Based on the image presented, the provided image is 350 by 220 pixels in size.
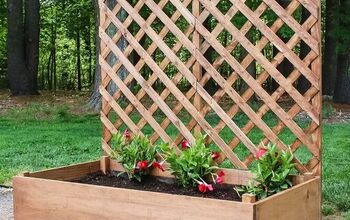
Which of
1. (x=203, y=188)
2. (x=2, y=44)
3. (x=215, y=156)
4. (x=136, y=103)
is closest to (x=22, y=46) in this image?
(x=2, y=44)

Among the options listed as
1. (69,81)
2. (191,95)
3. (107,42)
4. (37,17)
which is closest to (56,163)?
(107,42)

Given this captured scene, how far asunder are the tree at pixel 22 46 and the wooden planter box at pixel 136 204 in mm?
12557

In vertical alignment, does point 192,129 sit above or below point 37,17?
below

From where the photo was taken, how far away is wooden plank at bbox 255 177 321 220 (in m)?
2.74

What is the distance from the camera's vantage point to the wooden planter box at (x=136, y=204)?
2.77 metres

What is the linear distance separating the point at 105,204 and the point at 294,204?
986 mm

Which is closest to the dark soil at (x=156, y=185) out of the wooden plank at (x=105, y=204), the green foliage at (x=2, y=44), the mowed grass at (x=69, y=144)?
the wooden plank at (x=105, y=204)

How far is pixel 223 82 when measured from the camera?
11.9 ft

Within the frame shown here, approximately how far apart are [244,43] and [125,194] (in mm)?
1173

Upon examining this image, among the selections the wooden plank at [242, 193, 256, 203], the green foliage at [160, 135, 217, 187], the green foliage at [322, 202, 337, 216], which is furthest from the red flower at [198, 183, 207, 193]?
the green foliage at [322, 202, 337, 216]

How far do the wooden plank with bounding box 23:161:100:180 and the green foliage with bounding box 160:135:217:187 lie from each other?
0.72m

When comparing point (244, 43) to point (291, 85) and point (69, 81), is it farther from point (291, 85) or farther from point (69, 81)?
point (69, 81)

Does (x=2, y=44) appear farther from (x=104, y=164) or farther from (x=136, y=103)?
(x=136, y=103)

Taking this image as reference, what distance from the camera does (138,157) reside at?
12.8ft
